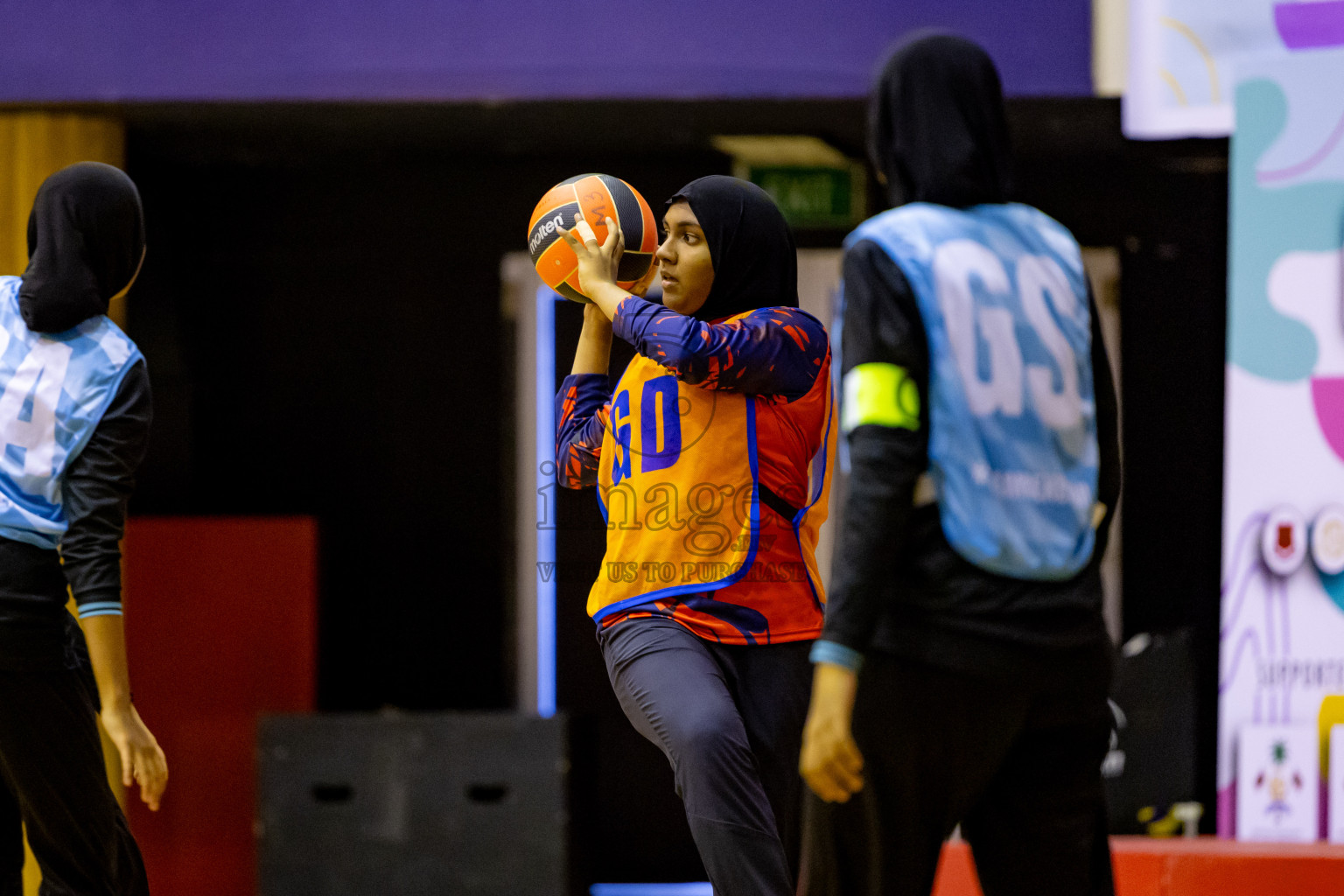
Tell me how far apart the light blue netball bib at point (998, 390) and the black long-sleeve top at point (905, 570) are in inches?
0.9

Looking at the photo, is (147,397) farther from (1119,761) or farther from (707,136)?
(1119,761)

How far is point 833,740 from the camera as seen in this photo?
1996 mm

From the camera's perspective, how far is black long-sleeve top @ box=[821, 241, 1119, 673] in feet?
6.55

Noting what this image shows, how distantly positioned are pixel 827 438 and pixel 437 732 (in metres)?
2.18

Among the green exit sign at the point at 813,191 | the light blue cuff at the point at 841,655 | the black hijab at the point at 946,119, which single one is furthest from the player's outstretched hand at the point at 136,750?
the green exit sign at the point at 813,191

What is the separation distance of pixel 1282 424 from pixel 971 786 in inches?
107

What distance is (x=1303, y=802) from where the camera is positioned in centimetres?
429

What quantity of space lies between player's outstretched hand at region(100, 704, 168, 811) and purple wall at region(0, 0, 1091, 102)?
2519 mm

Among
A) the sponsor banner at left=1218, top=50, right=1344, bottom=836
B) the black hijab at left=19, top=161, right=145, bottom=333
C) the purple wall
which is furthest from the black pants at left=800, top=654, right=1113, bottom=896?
the purple wall

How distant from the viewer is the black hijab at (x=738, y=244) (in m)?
3.05

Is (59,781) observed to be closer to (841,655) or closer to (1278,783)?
(841,655)

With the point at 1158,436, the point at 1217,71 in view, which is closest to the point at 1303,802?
the point at 1158,436

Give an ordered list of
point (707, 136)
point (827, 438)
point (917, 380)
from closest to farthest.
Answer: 1. point (917, 380)
2. point (827, 438)
3. point (707, 136)

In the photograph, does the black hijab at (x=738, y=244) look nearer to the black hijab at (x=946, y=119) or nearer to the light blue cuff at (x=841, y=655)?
the black hijab at (x=946, y=119)
